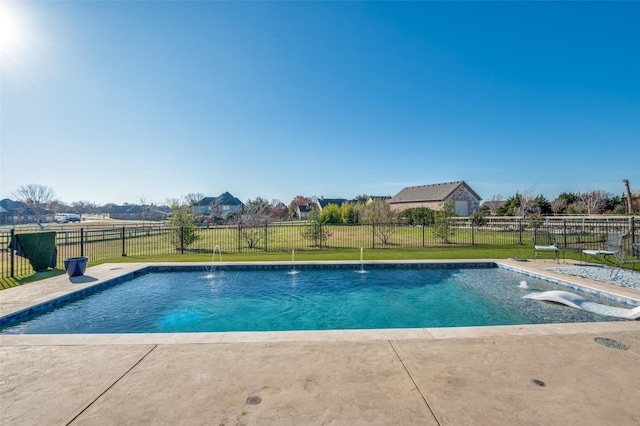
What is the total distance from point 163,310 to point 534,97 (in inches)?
805

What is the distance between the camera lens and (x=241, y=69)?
1252 cm

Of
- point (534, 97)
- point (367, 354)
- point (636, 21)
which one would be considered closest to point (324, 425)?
point (367, 354)

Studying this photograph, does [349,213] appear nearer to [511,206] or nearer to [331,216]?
[331,216]

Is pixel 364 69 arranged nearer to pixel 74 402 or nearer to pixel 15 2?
pixel 15 2

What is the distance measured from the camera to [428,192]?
1784 inches

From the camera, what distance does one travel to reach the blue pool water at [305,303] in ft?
18.9

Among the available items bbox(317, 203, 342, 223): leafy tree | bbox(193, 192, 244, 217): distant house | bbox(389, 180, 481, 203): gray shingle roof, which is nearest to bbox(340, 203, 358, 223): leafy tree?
bbox(317, 203, 342, 223): leafy tree

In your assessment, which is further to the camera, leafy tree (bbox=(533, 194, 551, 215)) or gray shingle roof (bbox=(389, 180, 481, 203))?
gray shingle roof (bbox=(389, 180, 481, 203))

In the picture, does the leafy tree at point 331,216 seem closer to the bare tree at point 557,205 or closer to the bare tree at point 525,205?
the bare tree at point 525,205

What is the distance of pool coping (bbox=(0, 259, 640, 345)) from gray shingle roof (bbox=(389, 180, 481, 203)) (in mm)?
33049

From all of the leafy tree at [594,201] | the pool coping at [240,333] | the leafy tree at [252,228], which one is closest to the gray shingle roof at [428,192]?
the leafy tree at [594,201]

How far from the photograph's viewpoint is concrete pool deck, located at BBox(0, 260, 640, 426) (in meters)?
2.34

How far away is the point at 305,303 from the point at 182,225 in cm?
1099

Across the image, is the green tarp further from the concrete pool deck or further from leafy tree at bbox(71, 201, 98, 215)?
leafy tree at bbox(71, 201, 98, 215)
